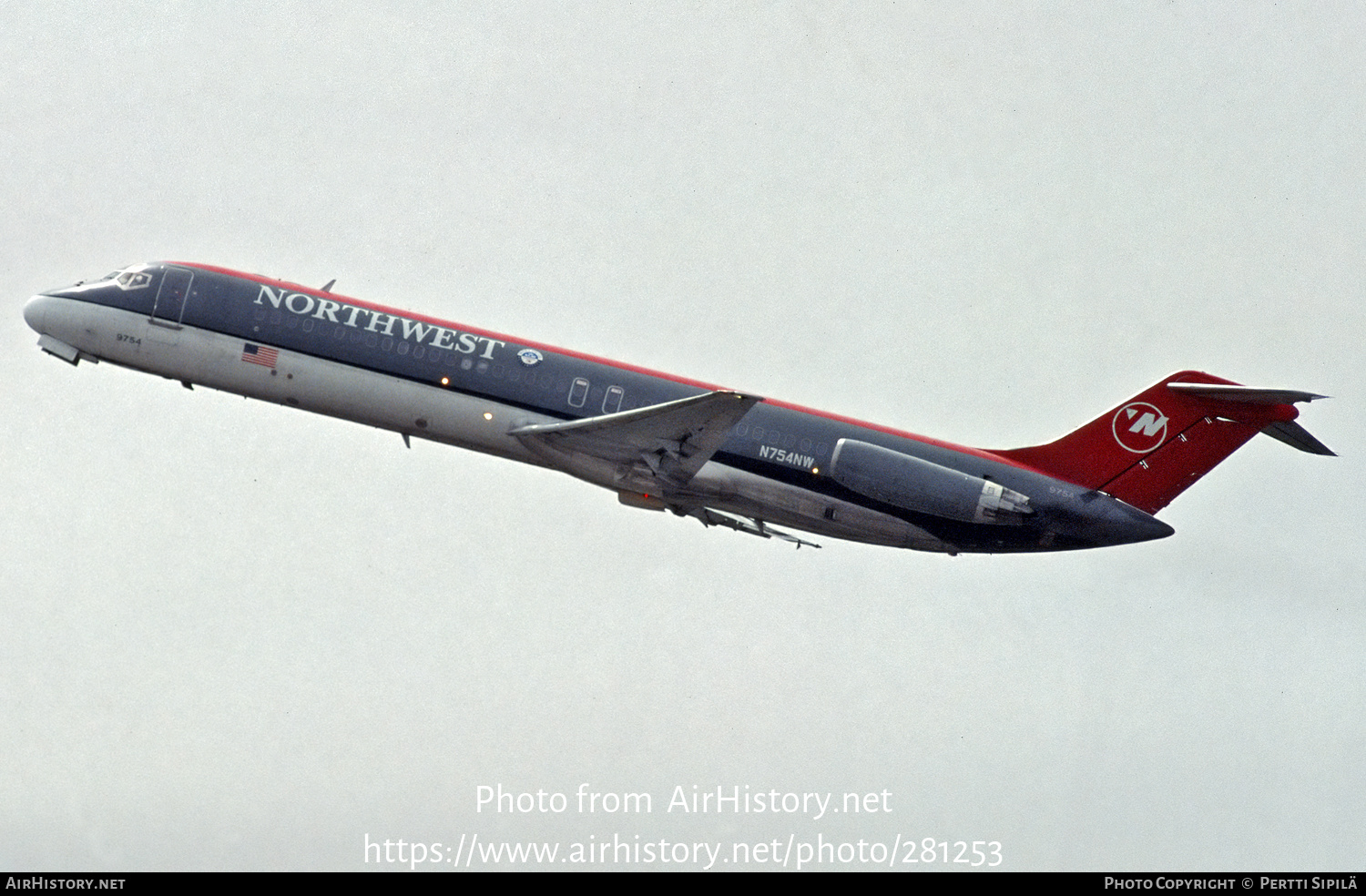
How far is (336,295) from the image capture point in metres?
49.9

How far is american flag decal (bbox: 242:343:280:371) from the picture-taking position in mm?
49188

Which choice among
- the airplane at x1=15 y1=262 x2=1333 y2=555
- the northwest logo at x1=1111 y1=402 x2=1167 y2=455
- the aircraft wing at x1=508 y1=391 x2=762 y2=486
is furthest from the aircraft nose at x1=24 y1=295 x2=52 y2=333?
A: the northwest logo at x1=1111 y1=402 x2=1167 y2=455

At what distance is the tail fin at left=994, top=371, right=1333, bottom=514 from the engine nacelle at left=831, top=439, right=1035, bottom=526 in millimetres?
2421

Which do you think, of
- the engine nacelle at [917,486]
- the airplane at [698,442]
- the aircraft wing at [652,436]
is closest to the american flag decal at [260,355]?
the airplane at [698,442]

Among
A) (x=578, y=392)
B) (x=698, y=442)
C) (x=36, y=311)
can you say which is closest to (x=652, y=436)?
(x=698, y=442)

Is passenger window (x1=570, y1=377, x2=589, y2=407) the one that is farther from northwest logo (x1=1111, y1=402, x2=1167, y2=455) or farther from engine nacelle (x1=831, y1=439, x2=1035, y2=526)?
northwest logo (x1=1111, y1=402, x2=1167, y2=455)

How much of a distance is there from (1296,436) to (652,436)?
15447mm

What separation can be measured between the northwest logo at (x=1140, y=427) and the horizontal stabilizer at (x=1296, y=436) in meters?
2.47

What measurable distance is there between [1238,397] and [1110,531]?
4366mm

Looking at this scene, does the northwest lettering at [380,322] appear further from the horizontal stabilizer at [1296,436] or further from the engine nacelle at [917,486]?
the horizontal stabilizer at [1296,436]

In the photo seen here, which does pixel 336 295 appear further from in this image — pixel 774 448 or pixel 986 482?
pixel 986 482

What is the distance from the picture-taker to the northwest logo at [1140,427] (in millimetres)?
49281
